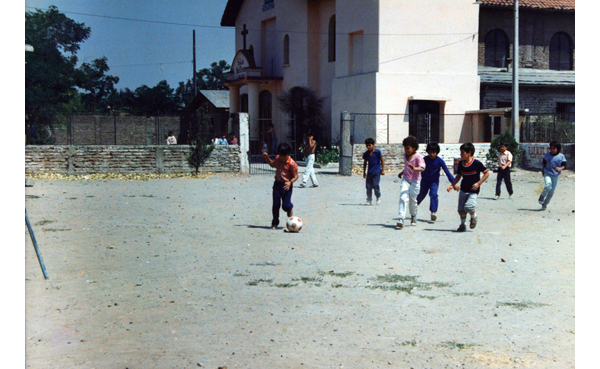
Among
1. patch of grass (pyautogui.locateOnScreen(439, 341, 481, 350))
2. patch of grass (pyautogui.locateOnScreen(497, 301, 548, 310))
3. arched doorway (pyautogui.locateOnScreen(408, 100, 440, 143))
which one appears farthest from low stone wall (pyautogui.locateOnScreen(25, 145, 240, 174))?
patch of grass (pyautogui.locateOnScreen(439, 341, 481, 350))

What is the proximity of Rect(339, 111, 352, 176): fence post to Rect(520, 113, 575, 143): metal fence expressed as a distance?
6.89 m

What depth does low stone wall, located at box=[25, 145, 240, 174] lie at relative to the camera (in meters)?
19.4

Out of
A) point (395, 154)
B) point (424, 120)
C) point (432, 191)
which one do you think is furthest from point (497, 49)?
point (432, 191)

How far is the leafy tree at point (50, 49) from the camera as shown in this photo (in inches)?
209

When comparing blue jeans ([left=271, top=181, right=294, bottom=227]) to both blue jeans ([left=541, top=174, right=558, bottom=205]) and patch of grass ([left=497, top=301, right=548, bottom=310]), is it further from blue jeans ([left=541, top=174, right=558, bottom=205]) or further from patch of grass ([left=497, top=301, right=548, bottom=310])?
blue jeans ([left=541, top=174, right=558, bottom=205])

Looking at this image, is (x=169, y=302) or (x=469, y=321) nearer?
(x=469, y=321)

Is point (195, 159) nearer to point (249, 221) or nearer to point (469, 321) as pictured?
point (249, 221)

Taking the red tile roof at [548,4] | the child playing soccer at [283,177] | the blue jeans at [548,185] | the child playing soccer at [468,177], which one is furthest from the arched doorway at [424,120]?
the child playing soccer at [283,177]

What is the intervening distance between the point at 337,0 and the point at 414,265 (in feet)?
63.8

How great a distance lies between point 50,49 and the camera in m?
5.73

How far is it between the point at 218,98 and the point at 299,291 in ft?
105

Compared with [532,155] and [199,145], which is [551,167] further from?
[199,145]

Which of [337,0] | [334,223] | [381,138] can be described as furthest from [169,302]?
[337,0]

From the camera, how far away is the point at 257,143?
3017cm
